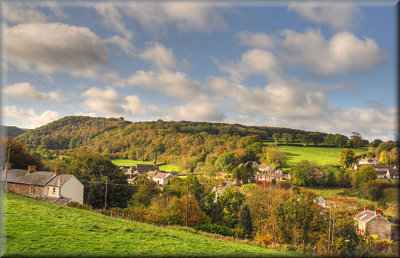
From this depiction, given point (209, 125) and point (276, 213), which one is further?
point (209, 125)

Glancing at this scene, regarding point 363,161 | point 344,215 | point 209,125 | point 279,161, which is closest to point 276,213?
point 344,215

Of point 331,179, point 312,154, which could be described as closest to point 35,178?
point 312,154

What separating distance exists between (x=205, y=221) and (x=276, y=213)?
608 cm

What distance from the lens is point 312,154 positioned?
113ft

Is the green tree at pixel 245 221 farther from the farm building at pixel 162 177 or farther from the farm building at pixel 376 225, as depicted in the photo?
the farm building at pixel 162 177

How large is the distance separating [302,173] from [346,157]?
22.3 ft

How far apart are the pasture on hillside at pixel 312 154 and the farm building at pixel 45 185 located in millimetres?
31079

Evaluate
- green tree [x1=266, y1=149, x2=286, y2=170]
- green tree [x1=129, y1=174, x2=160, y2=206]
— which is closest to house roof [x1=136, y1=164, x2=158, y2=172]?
green tree [x1=266, y1=149, x2=286, y2=170]

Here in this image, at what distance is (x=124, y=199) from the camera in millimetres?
21578

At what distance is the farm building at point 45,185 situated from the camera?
1784 centimetres

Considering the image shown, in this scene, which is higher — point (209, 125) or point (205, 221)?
point (209, 125)

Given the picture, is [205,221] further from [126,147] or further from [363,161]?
[126,147]

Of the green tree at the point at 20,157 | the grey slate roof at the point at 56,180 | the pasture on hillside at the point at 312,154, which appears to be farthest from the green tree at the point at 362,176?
the green tree at the point at 20,157

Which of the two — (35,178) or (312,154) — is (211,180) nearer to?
(312,154)
